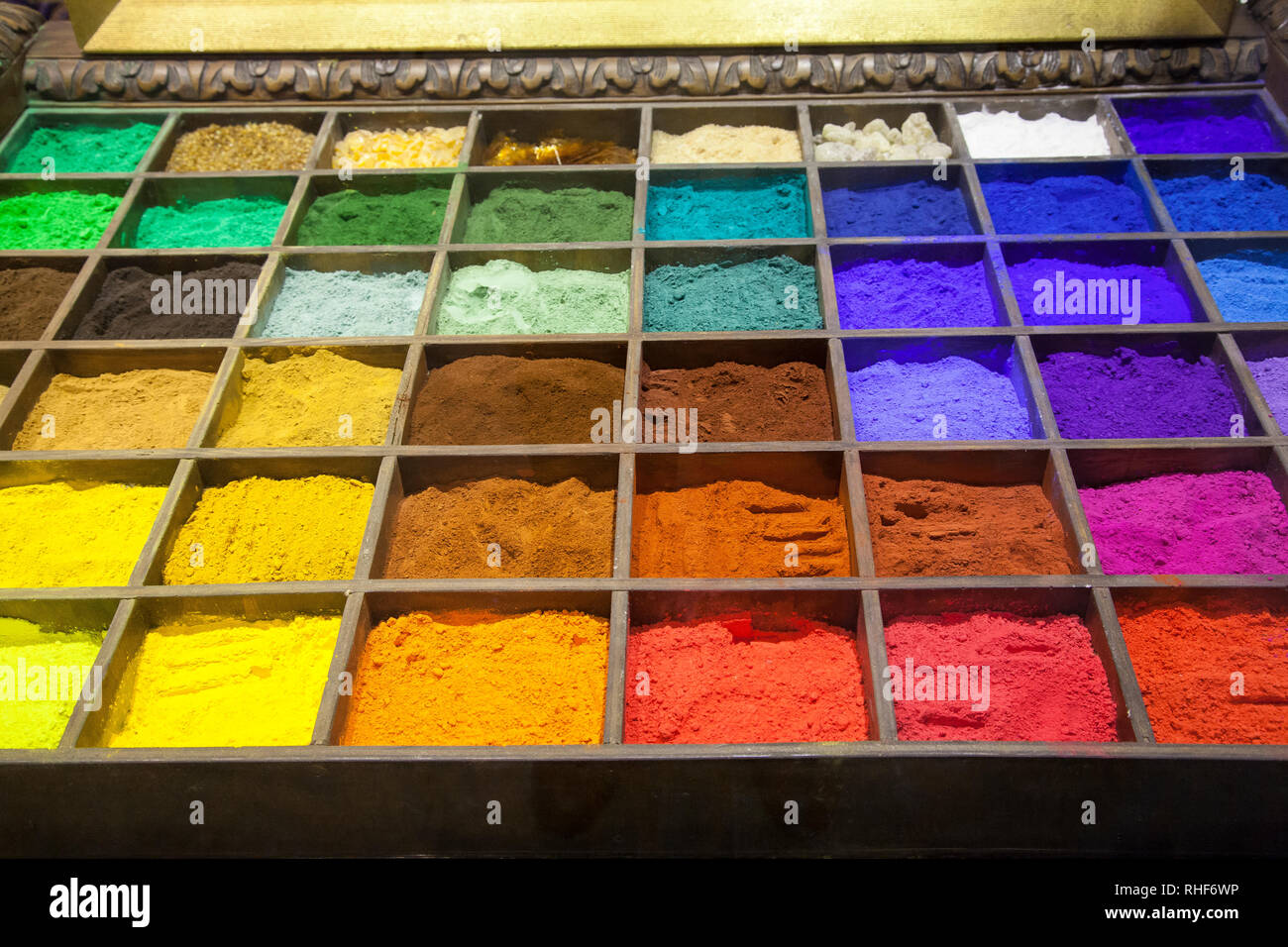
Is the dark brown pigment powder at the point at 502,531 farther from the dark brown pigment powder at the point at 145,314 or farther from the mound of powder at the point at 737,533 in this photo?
the dark brown pigment powder at the point at 145,314

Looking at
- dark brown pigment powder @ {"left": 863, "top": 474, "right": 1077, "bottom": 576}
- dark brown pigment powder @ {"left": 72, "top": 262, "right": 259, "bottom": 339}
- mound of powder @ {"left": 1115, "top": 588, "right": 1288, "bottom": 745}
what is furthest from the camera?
dark brown pigment powder @ {"left": 72, "top": 262, "right": 259, "bottom": 339}

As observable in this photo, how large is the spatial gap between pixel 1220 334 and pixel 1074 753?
1.39 metres

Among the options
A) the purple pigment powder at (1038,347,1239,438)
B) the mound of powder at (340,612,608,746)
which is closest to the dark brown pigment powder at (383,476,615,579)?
the mound of powder at (340,612,608,746)

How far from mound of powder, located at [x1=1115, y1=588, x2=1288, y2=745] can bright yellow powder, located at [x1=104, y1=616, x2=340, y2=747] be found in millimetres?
1709

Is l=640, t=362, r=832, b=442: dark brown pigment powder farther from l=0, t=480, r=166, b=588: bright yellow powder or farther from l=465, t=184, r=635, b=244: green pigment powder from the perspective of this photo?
l=0, t=480, r=166, b=588: bright yellow powder

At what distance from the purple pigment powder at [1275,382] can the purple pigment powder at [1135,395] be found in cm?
9

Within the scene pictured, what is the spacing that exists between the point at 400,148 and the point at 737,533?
78.4 inches

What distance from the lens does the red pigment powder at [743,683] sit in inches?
70.6

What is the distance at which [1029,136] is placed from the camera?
10.2 ft

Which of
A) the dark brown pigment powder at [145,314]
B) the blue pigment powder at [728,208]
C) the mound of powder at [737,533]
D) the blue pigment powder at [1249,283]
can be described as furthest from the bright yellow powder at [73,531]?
the blue pigment powder at [1249,283]

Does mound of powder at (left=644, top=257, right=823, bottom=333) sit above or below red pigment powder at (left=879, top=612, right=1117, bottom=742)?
above

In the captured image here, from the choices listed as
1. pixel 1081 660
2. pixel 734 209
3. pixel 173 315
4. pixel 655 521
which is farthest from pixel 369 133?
pixel 1081 660

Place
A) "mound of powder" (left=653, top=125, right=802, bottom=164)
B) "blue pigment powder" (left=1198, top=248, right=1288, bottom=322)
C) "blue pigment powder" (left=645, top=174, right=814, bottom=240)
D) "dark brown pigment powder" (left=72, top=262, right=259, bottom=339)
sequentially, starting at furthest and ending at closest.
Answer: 1. "mound of powder" (left=653, top=125, right=802, bottom=164)
2. "blue pigment powder" (left=645, top=174, right=814, bottom=240)
3. "dark brown pigment powder" (left=72, top=262, right=259, bottom=339)
4. "blue pigment powder" (left=1198, top=248, right=1288, bottom=322)

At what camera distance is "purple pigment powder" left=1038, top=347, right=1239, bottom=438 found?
2.25 meters
